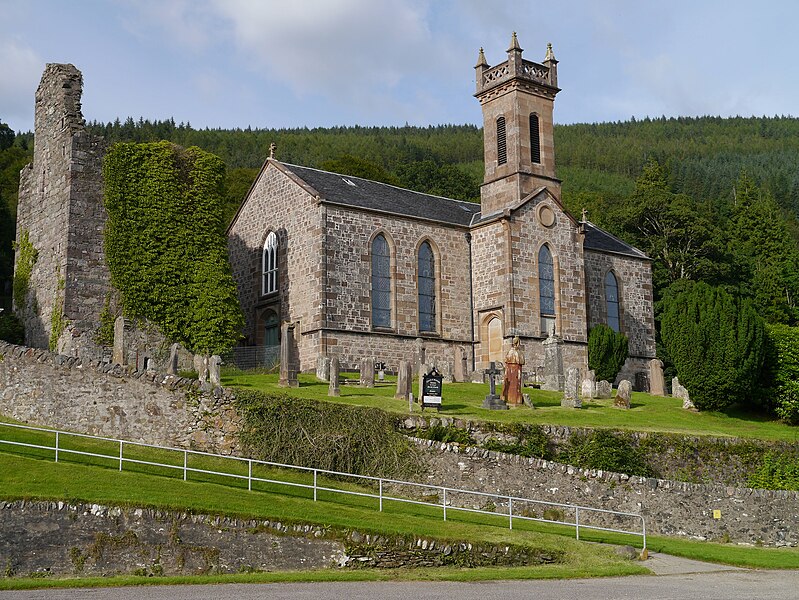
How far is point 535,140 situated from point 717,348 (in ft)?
53.8

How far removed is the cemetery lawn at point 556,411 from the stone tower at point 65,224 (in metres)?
6.26

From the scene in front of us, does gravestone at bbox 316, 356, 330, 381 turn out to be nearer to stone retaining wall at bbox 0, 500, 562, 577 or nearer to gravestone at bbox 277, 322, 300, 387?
gravestone at bbox 277, 322, 300, 387

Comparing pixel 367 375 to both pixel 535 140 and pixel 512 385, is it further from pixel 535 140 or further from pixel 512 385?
pixel 535 140

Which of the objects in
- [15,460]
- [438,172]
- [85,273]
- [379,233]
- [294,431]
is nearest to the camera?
[15,460]

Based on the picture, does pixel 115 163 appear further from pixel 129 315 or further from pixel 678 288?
pixel 678 288

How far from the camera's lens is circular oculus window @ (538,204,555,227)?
156 ft

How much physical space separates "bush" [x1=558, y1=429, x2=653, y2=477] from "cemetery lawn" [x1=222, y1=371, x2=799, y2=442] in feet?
3.25

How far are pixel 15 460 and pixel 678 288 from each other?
156ft

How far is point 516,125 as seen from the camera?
159ft

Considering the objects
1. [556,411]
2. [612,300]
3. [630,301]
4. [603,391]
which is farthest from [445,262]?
[556,411]

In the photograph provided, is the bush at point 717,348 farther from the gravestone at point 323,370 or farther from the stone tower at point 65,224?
the stone tower at point 65,224

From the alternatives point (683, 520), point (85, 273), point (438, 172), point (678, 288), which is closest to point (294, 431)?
point (683, 520)

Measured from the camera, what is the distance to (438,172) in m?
90.5

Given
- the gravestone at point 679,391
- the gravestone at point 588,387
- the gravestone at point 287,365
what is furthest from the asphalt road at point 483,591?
the gravestone at point 679,391
